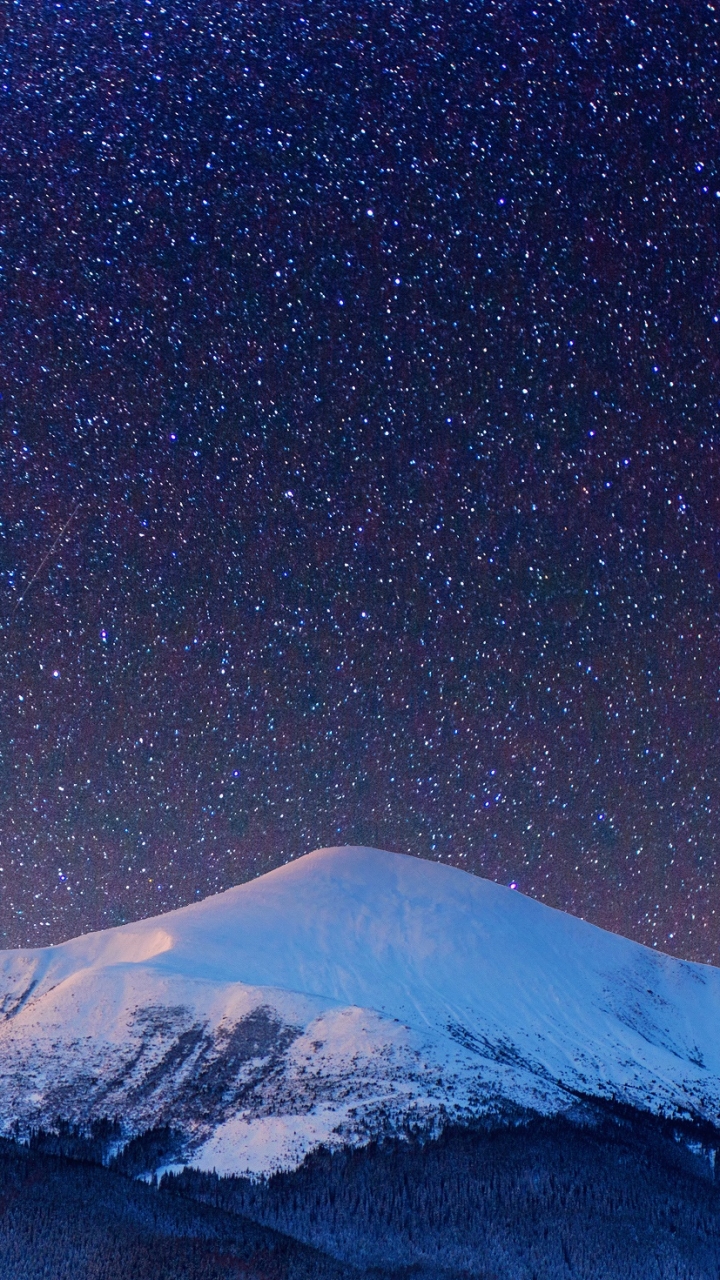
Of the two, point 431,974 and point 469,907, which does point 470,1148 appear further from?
point 469,907

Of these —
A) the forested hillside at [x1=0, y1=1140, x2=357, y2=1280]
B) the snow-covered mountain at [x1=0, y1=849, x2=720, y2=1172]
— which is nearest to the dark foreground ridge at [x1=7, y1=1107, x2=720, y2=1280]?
the forested hillside at [x1=0, y1=1140, x2=357, y2=1280]

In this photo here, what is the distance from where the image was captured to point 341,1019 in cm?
5597

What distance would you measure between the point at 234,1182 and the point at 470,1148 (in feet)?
33.5

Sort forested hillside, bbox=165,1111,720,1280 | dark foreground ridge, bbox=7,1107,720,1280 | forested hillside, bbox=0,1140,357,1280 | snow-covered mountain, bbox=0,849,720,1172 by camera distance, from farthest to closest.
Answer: snow-covered mountain, bbox=0,849,720,1172 < forested hillside, bbox=165,1111,720,1280 < dark foreground ridge, bbox=7,1107,720,1280 < forested hillside, bbox=0,1140,357,1280

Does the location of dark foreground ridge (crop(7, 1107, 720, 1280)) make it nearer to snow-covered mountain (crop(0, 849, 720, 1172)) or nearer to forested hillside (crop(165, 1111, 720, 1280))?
forested hillside (crop(165, 1111, 720, 1280))

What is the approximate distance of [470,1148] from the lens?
138 feet

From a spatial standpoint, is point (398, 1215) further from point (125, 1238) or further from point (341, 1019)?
point (341, 1019)

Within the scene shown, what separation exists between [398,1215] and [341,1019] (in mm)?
18755

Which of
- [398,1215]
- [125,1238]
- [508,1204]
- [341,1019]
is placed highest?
[341,1019]

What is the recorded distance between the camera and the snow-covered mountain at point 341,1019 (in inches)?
1794

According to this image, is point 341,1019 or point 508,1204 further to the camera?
point 341,1019

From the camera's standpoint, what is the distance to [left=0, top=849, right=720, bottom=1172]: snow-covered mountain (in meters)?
45.6

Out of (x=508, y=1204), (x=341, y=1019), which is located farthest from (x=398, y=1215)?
(x=341, y=1019)

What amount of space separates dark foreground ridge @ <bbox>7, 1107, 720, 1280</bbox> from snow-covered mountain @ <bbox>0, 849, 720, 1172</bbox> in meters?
2.23
